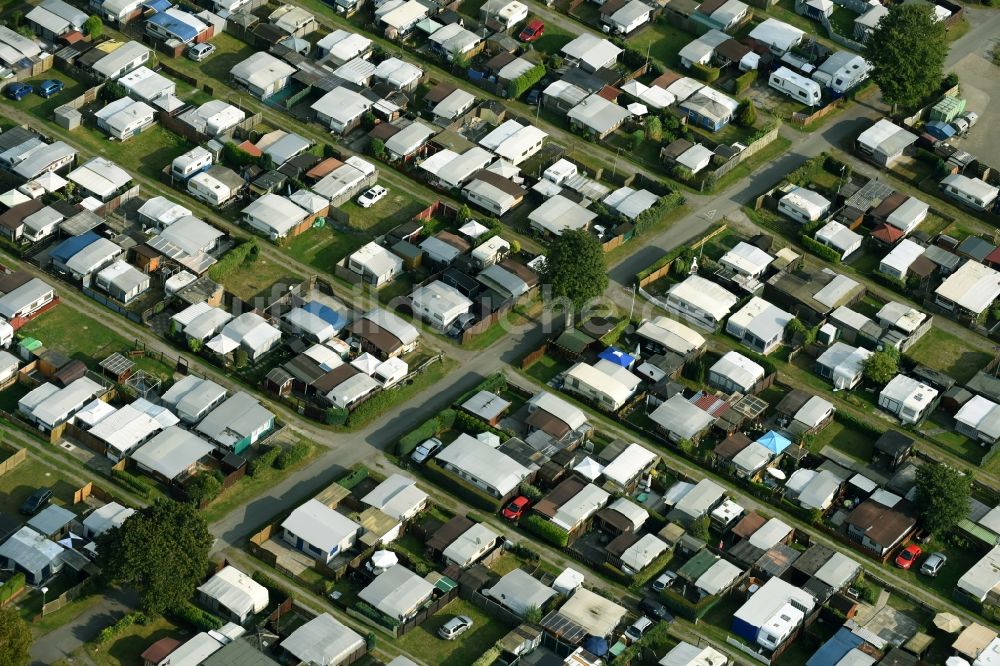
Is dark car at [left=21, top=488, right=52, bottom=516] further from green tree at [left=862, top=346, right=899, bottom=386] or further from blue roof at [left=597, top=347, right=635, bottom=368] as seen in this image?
green tree at [left=862, top=346, right=899, bottom=386]

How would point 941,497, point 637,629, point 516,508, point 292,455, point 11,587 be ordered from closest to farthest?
point 11,587 → point 637,629 → point 941,497 → point 516,508 → point 292,455

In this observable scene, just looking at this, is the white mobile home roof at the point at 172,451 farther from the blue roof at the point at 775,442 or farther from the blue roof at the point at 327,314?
the blue roof at the point at 775,442

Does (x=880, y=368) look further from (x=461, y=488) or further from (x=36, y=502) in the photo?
(x=36, y=502)

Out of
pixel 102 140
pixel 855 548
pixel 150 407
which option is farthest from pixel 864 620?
pixel 102 140

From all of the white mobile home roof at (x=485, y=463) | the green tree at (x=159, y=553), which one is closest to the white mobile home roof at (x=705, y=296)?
the white mobile home roof at (x=485, y=463)

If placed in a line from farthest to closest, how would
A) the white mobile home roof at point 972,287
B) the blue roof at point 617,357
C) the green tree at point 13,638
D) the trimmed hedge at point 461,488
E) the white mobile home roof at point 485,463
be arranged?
the white mobile home roof at point 972,287 → the blue roof at point 617,357 → the white mobile home roof at point 485,463 → the trimmed hedge at point 461,488 → the green tree at point 13,638

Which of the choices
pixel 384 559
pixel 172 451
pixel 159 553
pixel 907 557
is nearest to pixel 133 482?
pixel 172 451

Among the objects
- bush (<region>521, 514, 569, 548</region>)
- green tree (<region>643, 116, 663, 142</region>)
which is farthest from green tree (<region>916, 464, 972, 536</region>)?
green tree (<region>643, 116, 663, 142</region>)
